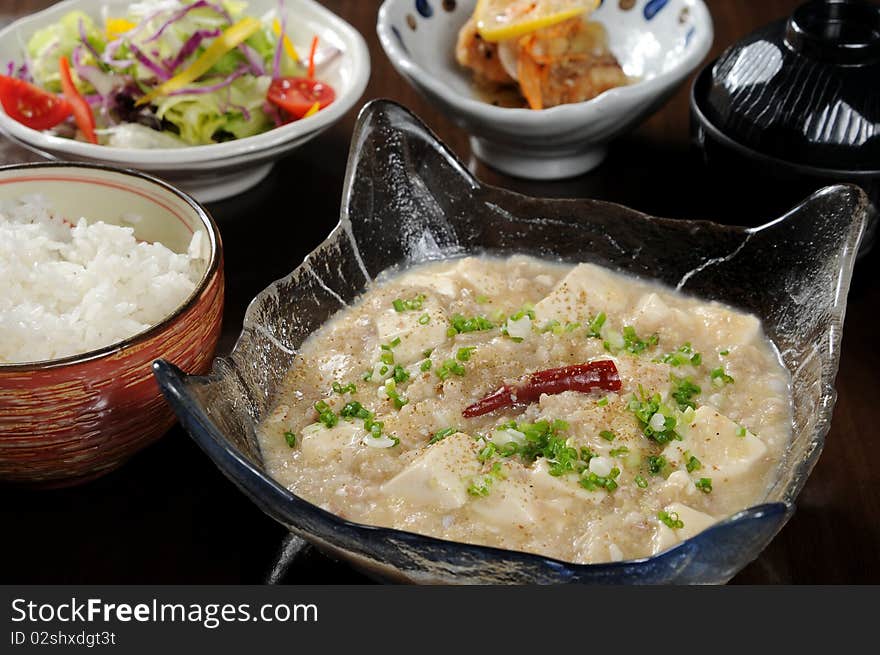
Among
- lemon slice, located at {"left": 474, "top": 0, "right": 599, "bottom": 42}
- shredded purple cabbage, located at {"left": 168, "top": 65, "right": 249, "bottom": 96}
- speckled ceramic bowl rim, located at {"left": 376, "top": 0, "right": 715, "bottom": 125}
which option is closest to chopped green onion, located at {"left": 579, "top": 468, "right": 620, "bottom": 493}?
speckled ceramic bowl rim, located at {"left": 376, "top": 0, "right": 715, "bottom": 125}

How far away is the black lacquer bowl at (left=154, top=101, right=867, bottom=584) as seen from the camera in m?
1.79

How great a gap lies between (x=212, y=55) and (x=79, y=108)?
0.45m

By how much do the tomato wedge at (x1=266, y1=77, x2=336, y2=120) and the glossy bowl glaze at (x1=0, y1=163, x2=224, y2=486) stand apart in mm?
1019

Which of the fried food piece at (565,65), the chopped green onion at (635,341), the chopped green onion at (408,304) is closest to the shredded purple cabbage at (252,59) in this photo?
the fried food piece at (565,65)

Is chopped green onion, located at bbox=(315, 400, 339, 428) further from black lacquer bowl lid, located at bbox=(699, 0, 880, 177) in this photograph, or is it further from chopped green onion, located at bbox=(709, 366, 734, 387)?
black lacquer bowl lid, located at bbox=(699, 0, 880, 177)

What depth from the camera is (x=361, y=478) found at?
85.4 inches

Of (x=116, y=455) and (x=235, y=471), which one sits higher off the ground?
(x=235, y=471)

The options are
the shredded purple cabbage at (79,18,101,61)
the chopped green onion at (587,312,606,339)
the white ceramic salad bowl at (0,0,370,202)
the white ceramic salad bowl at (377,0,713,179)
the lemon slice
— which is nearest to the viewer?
the chopped green onion at (587,312,606,339)

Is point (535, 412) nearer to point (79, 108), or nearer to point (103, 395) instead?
point (103, 395)

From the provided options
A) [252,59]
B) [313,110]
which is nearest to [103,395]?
[313,110]

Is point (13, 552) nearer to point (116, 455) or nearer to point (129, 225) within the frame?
point (116, 455)

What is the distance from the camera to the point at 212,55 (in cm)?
361

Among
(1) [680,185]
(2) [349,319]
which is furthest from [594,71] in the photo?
(2) [349,319]

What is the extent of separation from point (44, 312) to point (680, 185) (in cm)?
202
